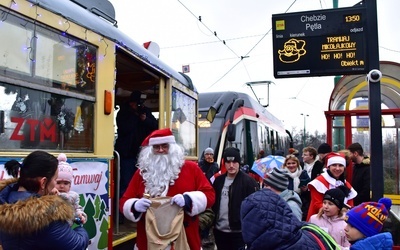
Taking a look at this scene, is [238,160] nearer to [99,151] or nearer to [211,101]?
[99,151]

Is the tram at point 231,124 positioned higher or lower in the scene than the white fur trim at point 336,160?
higher

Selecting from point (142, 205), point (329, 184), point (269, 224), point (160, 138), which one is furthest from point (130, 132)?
point (269, 224)

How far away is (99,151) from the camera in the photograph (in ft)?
11.7

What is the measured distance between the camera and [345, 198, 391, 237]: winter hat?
2463 millimetres

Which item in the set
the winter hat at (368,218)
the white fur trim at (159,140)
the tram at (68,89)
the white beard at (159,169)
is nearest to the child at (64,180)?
the tram at (68,89)

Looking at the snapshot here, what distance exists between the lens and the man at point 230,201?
407cm

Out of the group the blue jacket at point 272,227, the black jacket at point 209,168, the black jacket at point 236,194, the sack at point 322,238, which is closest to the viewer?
the blue jacket at point 272,227

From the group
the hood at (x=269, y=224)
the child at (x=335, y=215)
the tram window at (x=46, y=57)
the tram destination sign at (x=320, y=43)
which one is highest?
the tram destination sign at (x=320, y=43)

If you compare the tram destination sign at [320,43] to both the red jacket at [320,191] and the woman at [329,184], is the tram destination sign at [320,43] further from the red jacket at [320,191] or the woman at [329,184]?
the red jacket at [320,191]

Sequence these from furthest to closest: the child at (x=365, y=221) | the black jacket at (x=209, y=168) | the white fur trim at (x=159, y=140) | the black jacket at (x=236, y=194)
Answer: the black jacket at (x=209, y=168) < the black jacket at (x=236, y=194) < the white fur trim at (x=159, y=140) < the child at (x=365, y=221)

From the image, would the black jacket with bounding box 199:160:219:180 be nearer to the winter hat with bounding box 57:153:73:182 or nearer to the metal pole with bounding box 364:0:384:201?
the metal pole with bounding box 364:0:384:201

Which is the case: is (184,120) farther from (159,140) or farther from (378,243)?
(378,243)

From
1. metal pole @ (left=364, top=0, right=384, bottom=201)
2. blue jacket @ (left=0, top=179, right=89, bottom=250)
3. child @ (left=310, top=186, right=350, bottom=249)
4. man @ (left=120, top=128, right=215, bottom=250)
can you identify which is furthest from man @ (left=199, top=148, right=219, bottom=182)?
blue jacket @ (left=0, top=179, right=89, bottom=250)

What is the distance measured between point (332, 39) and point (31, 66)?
428 centimetres
